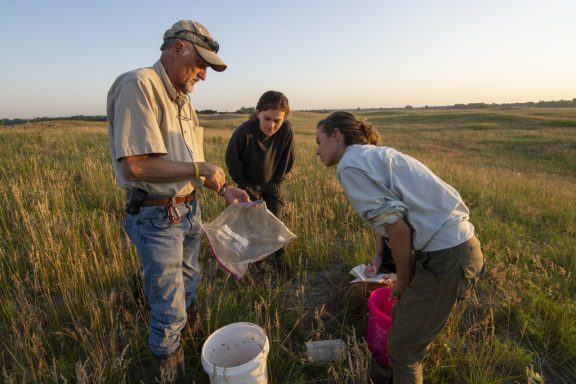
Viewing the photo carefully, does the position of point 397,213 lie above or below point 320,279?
above

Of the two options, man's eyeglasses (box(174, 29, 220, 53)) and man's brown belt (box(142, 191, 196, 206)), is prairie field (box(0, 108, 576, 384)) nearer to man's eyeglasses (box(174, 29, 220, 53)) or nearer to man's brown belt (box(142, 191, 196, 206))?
man's brown belt (box(142, 191, 196, 206))

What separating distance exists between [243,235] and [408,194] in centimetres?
140

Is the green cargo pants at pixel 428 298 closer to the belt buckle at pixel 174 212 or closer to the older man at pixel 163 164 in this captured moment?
the older man at pixel 163 164

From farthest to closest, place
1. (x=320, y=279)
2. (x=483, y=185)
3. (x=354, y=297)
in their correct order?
(x=483, y=185) < (x=320, y=279) < (x=354, y=297)

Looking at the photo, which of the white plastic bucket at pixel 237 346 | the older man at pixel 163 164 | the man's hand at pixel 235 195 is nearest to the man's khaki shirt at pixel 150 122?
the older man at pixel 163 164

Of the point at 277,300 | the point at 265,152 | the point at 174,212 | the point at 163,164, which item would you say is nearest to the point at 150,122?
the point at 163,164

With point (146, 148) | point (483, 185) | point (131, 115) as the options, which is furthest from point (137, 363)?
point (483, 185)

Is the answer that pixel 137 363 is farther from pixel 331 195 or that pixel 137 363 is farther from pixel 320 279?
Result: pixel 331 195

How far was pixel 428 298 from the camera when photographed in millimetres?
1934

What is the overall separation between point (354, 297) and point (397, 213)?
138cm

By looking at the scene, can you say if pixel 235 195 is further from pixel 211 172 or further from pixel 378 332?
pixel 378 332

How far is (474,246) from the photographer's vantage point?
76.2 inches

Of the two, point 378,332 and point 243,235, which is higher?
point 243,235

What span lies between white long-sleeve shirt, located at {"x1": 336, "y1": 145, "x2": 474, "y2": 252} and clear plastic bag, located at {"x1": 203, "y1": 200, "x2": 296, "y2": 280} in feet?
3.49
